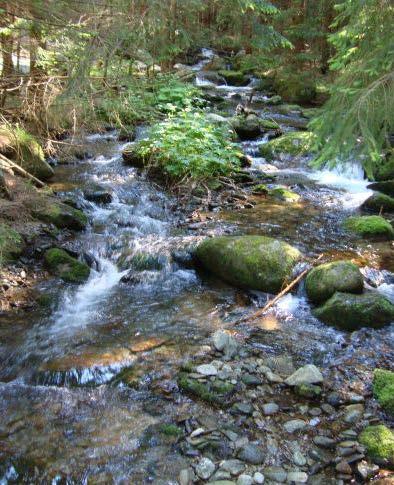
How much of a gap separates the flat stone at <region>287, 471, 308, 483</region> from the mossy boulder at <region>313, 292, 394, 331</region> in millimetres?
2500

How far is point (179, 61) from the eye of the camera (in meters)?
28.7

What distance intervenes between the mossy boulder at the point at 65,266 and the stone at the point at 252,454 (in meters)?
A: 3.93

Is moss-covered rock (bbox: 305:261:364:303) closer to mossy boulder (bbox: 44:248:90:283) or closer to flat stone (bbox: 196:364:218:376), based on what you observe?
flat stone (bbox: 196:364:218:376)

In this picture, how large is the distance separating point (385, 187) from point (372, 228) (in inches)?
140

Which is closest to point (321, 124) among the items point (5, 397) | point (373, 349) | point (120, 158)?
point (373, 349)

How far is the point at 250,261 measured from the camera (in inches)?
268

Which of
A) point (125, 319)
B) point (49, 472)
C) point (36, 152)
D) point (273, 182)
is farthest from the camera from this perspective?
point (273, 182)

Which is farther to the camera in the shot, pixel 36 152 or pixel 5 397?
pixel 36 152

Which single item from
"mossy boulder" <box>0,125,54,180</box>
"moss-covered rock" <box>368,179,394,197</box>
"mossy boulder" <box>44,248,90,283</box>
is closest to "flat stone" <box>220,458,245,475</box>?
"mossy boulder" <box>44,248,90,283</box>

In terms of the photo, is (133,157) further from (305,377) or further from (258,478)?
(258,478)

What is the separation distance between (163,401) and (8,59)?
23.5 feet

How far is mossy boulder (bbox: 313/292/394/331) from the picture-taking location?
18.8 feet

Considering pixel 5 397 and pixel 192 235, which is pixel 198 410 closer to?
pixel 5 397

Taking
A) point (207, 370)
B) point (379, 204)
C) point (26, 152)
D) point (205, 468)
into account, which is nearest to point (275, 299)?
point (207, 370)
